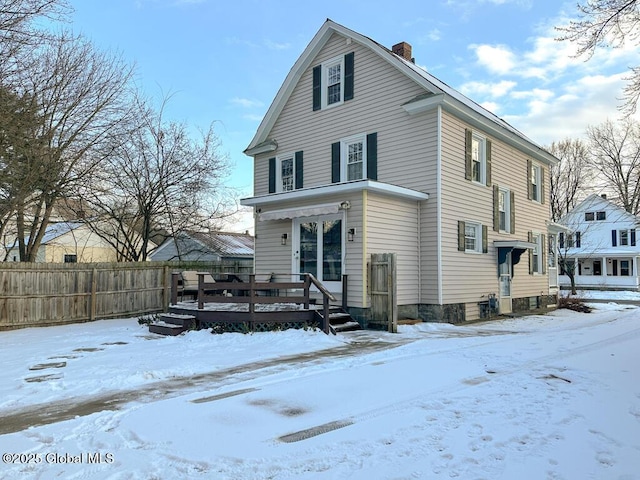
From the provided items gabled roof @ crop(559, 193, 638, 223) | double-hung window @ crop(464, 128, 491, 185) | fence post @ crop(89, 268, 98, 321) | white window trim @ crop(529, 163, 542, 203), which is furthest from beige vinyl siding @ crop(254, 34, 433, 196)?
gabled roof @ crop(559, 193, 638, 223)

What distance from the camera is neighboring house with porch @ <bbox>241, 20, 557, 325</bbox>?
1161 centimetres

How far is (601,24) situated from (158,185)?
14328 millimetres

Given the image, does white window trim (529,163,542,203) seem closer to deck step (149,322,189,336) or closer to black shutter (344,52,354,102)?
black shutter (344,52,354,102)

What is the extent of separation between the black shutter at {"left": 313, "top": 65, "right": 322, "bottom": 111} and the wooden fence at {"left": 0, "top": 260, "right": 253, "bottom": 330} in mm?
6758

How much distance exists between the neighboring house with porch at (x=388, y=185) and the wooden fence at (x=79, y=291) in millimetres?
3370

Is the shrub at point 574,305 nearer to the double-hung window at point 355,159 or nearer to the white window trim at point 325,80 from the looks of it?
the double-hung window at point 355,159

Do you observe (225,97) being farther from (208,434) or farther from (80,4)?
(208,434)

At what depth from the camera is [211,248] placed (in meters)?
24.3

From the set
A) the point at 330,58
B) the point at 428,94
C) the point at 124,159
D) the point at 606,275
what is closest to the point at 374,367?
the point at 428,94

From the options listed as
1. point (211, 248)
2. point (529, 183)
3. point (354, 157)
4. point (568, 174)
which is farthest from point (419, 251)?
point (568, 174)

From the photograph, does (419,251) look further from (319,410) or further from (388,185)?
(319,410)

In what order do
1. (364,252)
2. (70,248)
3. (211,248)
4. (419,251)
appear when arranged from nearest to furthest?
(364,252)
(419,251)
(211,248)
(70,248)

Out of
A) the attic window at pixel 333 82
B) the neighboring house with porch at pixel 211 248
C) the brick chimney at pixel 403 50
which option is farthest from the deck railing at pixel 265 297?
the brick chimney at pixel 403 50

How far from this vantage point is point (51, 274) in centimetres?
1165
